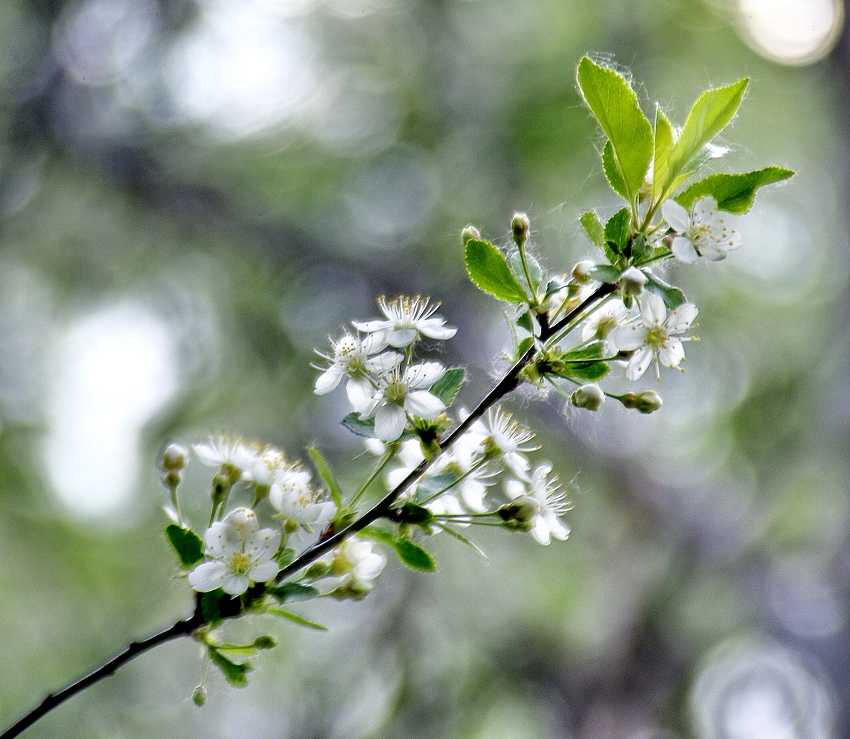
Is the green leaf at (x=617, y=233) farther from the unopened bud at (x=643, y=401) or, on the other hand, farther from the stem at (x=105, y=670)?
the stem at (x=105, y=670)

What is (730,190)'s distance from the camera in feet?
2.11

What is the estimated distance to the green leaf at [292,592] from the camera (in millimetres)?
631

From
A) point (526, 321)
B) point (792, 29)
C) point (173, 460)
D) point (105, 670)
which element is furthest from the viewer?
point (792, 29)

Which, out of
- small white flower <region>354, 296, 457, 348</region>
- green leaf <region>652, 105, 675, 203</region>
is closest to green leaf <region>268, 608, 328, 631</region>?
small white flower <region>354, 296, 457, 348</region>

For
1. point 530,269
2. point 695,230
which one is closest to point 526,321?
point 530,269

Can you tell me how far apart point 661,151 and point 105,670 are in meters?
0.61

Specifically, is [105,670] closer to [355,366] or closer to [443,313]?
[355,366]

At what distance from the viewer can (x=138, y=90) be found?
335cm

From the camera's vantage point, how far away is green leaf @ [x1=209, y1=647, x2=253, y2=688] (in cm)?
66

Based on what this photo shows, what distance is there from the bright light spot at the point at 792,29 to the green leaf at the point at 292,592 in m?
2.93

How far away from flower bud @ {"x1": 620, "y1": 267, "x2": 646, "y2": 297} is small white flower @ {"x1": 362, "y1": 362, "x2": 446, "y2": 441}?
18cm

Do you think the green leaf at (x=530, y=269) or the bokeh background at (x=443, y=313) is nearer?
the green leaf at (x=530, y=269)

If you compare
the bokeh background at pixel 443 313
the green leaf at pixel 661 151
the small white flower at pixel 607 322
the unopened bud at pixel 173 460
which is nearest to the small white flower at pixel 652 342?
the small white flower at pixel 607 322

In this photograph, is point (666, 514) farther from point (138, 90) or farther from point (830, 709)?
point (138, 90)
